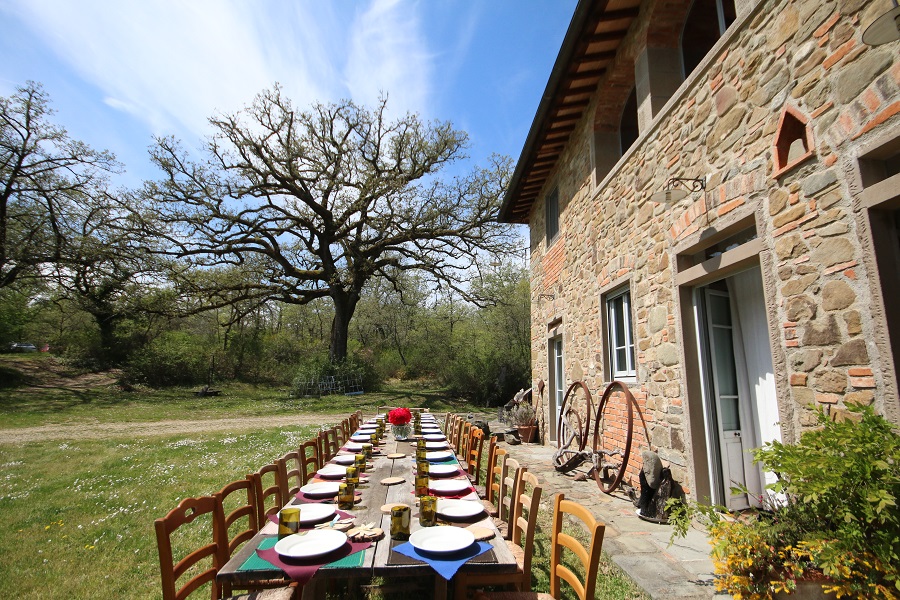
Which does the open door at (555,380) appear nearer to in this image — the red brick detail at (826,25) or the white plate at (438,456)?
the white plate at (438,456)

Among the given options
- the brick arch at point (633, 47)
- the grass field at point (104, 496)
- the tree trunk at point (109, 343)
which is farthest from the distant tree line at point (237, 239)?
the brick arch at point (633, 47)

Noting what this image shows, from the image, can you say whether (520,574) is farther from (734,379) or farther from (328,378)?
(328,378)

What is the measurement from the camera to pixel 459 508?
2318mm

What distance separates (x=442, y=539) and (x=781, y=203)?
9.28ft

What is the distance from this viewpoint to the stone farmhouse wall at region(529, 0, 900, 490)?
7.55 feet

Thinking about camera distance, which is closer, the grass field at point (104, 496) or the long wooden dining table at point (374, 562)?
the long wooden dining table at point (374, 562)

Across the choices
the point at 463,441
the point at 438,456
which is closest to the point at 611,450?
the point at 463,441

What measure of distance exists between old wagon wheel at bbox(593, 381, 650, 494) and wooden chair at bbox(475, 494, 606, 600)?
2.68m

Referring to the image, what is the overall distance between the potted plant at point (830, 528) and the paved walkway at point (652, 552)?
20.9 inches

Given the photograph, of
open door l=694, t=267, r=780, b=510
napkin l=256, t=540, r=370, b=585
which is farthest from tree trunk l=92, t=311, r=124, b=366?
open door l=694, t=267, r=780, b=510

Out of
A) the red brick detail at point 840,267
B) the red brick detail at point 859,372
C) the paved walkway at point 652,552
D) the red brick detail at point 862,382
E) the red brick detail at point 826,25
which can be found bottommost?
the paved walkway at point 652,552

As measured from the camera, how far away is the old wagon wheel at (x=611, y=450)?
4.55m

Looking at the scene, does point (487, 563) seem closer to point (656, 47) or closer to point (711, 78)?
point (711, 78)

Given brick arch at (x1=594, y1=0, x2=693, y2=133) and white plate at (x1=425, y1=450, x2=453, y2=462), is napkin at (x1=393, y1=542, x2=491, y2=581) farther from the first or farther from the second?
brick arch at (x1=594, y1=0, x2=693, y2=133)
